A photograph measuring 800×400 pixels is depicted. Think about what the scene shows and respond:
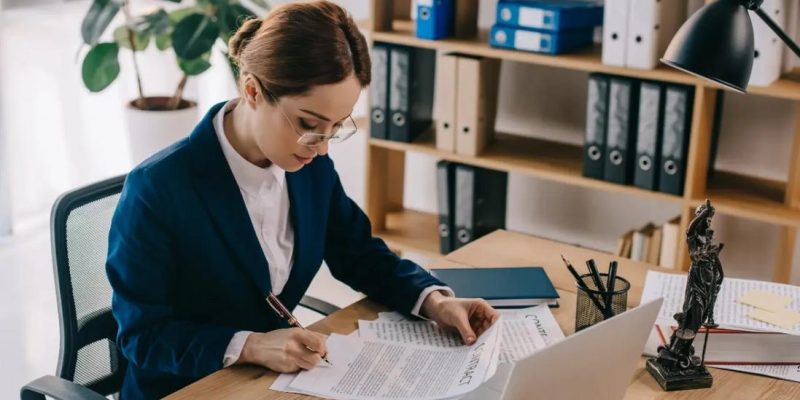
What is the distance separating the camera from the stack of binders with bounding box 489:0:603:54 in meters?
2.97

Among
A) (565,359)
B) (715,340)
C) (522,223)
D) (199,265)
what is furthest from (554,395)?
(522,223)

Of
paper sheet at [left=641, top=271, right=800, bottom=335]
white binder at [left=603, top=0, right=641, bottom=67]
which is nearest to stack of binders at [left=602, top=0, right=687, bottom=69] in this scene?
white binder at [left=603, top=0, right=641, bottom=67]

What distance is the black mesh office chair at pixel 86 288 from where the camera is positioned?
186cm

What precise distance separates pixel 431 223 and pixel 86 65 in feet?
4.47

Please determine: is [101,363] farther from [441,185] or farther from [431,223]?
[431,223]

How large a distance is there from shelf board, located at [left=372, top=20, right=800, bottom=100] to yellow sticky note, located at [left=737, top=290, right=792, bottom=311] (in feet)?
3.38

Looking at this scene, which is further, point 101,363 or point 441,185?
point 441,185

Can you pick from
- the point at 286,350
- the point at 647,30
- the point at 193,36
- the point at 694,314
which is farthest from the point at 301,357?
the point at 193,36

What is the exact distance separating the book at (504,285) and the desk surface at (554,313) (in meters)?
0.04

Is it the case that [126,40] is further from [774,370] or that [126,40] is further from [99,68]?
[774,370]

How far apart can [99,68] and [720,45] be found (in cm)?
268

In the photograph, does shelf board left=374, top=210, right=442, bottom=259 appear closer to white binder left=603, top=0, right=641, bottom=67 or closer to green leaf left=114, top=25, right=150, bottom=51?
white binder left=603, top=0, right=641, bottom=67

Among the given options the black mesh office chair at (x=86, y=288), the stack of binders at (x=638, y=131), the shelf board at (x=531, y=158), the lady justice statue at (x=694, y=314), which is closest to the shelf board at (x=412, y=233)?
the shelf board at (x=531, y=158)

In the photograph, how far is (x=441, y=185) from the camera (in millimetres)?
3373
